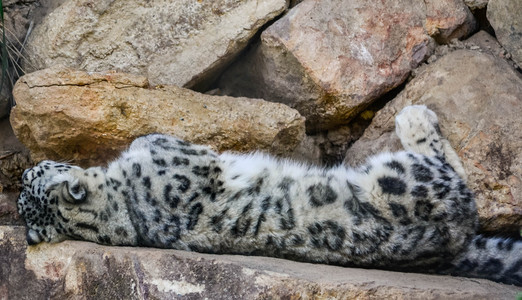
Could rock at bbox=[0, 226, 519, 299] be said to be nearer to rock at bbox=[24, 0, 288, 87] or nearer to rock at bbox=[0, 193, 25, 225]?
rock at bbox=[0, 193, 25, 225]

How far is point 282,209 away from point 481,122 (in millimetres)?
1486

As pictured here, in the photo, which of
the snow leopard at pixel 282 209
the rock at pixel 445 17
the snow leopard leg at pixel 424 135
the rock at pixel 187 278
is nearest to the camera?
the rock at pixel 187 278

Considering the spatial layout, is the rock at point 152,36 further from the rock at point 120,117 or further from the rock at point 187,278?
the rock at point 187,278

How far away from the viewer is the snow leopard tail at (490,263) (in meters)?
3.88

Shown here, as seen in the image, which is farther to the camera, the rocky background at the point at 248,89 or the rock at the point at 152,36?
the rock at the point at 152,36

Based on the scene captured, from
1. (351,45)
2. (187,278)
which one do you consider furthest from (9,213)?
(351,45)

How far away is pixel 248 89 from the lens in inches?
208

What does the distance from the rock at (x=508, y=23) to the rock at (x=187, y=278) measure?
5.91 feet

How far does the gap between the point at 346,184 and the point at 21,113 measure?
2.25m

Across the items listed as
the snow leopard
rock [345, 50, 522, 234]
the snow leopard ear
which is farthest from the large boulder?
the snow leopard ear

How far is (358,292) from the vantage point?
327 centimetres

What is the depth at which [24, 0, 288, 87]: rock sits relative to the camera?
4957 mm

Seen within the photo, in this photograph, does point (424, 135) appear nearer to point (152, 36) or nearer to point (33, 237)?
point (152, 36)

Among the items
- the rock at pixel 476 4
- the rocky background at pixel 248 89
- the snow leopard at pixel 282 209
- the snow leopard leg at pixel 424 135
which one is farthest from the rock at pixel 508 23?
the snow leopard at pixel 282 209
